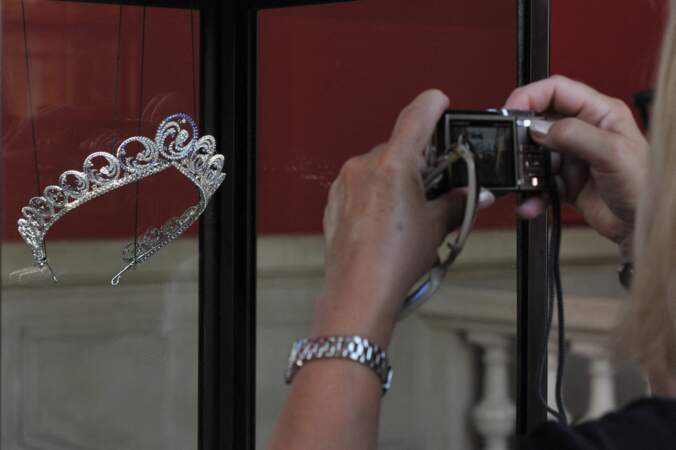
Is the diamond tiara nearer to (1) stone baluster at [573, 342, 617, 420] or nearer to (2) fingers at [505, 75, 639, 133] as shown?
(2) fingers at [505, 75, 639, 133]

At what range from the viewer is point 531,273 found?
0.70 metres

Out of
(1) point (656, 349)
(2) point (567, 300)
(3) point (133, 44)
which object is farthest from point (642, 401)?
(2) point (567, 300)

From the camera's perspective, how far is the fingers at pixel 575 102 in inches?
24.1

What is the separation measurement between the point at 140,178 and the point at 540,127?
0.27 meters

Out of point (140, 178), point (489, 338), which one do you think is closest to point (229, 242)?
point (140, 178)

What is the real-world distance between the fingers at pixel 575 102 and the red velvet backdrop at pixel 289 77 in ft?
0.26

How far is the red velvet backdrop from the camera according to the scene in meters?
0.66

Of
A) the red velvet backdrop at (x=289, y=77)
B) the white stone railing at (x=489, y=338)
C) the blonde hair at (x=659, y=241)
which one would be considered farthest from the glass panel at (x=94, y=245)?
the blonde hair at (x=659, y=241)

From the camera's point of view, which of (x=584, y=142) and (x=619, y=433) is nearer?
(x=619, y=433)

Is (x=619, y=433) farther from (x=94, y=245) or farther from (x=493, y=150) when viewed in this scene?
(x=94, y=245)

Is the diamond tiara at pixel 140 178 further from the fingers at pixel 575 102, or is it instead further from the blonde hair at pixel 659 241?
the blonde hair at pixel 659 241

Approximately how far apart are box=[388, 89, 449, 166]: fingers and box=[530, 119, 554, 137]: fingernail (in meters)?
0.07

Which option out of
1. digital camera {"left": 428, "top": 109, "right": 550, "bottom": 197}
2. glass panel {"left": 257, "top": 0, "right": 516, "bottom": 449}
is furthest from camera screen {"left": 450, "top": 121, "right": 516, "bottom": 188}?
glass panel {"left": 257, "top": 0, "right": 516, "bottom": 449}

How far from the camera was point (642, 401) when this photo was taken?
442mm
